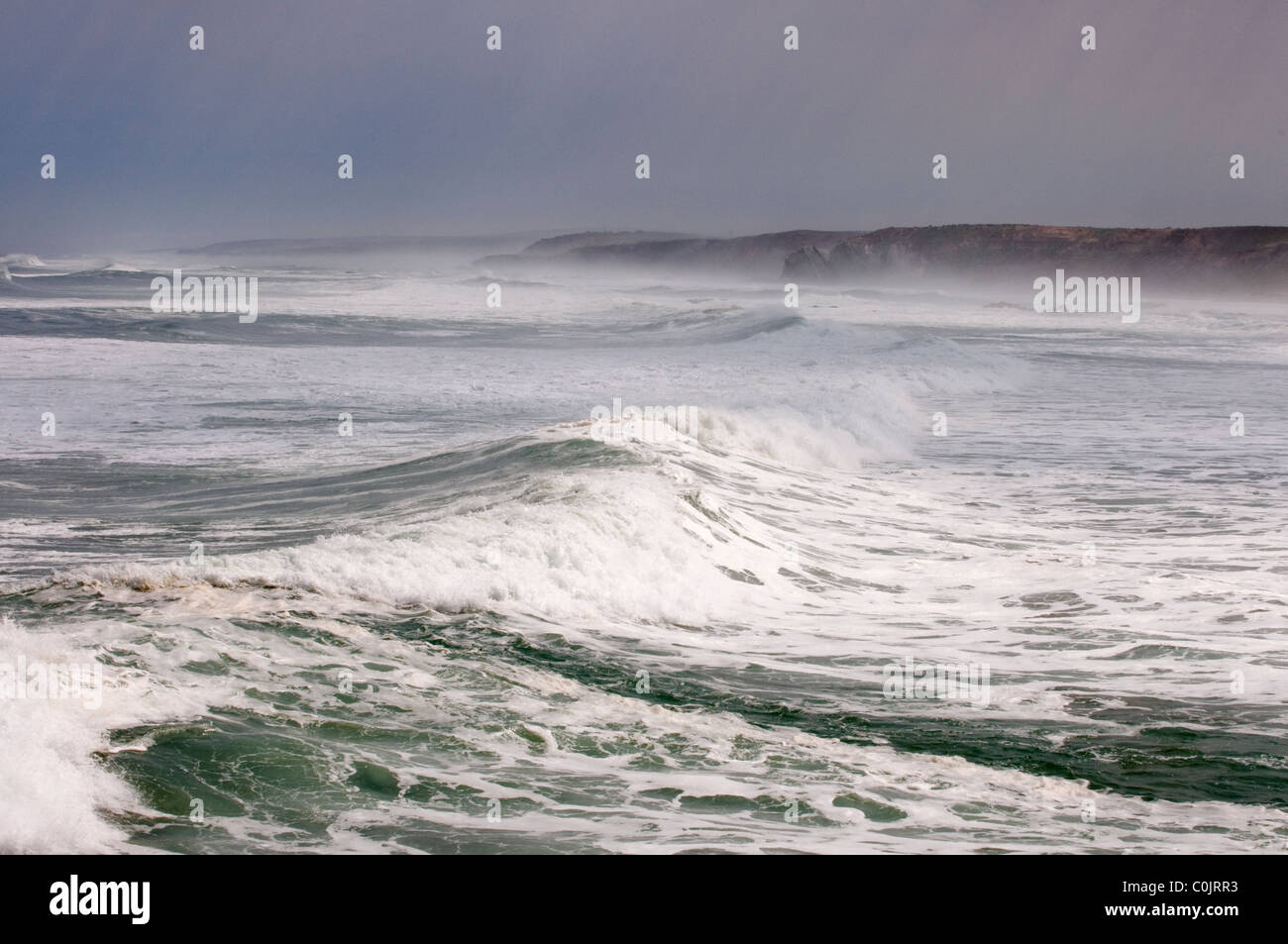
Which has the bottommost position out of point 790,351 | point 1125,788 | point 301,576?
point 1125,788

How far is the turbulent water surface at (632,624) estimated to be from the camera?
17.6 feet

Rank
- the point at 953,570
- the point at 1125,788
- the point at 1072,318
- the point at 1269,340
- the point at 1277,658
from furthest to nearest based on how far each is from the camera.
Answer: the point at 1072,318 → the point at 1269,340 → the point at 953,570 → the point at 1277,658 → the point at 1125,788

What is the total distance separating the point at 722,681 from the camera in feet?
24.3

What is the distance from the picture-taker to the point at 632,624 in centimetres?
870

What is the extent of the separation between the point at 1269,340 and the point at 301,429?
114ft

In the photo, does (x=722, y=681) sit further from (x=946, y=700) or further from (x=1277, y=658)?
(x=1277, y=658)

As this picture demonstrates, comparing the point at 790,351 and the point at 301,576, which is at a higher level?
the point at 790,351

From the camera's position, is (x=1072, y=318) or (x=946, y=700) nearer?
(x=946, y=700)

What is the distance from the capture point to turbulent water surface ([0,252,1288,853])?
17.6ft

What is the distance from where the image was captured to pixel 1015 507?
13.4 meters

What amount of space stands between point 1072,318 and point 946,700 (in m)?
50.2

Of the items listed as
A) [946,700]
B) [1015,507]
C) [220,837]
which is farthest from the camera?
[1015,507]

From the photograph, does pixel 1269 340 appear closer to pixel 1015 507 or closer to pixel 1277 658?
pixel 1015 507

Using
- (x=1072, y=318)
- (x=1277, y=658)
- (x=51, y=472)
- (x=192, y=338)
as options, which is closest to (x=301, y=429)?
(x=51, y=472)
